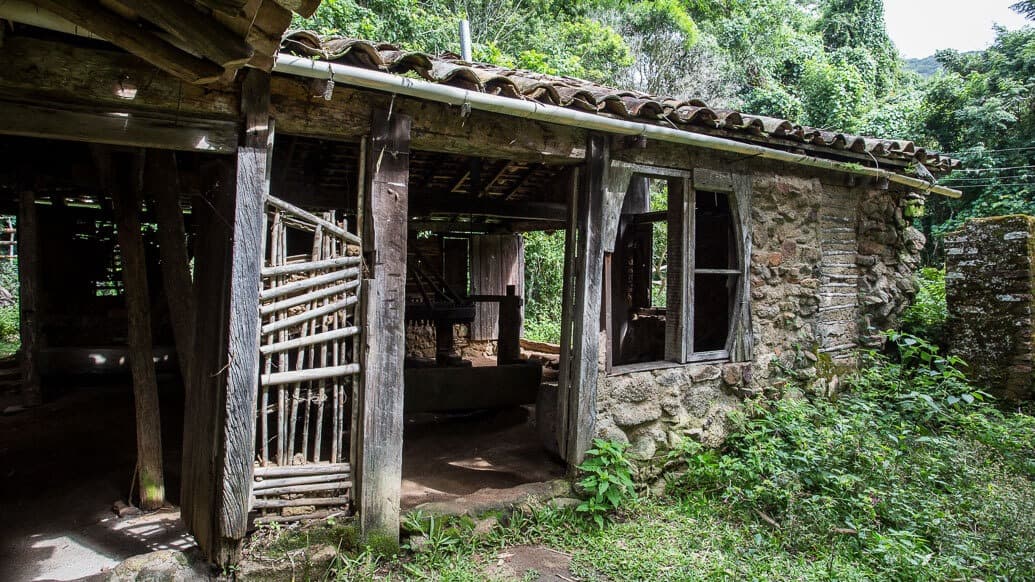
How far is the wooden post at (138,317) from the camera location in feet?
13.1

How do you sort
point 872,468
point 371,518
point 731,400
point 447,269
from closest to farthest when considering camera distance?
point 371,518 < point 872,468 < point 731,400 < point 447,269

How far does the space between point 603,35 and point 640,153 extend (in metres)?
13.4

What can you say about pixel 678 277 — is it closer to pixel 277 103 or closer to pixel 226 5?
pixel 277 103

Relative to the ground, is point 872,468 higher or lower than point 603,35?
lower

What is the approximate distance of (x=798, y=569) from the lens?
11.5 ft

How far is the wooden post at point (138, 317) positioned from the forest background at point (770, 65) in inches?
321

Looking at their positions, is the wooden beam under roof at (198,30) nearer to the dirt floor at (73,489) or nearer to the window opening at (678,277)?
the dirt floor at (73,489)

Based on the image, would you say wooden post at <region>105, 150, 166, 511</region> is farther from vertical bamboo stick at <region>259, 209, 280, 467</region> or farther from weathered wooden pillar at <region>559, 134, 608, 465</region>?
weathered wooden pillar at <region>559, 134, 608, 465</region>

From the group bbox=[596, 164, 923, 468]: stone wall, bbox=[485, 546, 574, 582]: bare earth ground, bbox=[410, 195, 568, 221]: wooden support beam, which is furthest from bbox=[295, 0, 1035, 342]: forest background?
bbox=[485, 546, 574, 582]: bare earth ground

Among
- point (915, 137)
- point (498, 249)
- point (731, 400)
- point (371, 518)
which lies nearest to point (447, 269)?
point (498, 249)

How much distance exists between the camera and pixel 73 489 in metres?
4.45

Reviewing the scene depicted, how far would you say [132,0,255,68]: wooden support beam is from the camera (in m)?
2.07

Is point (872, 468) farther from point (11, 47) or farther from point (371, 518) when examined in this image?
point (11, 47)

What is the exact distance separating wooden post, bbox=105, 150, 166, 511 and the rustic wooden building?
0.03 m
